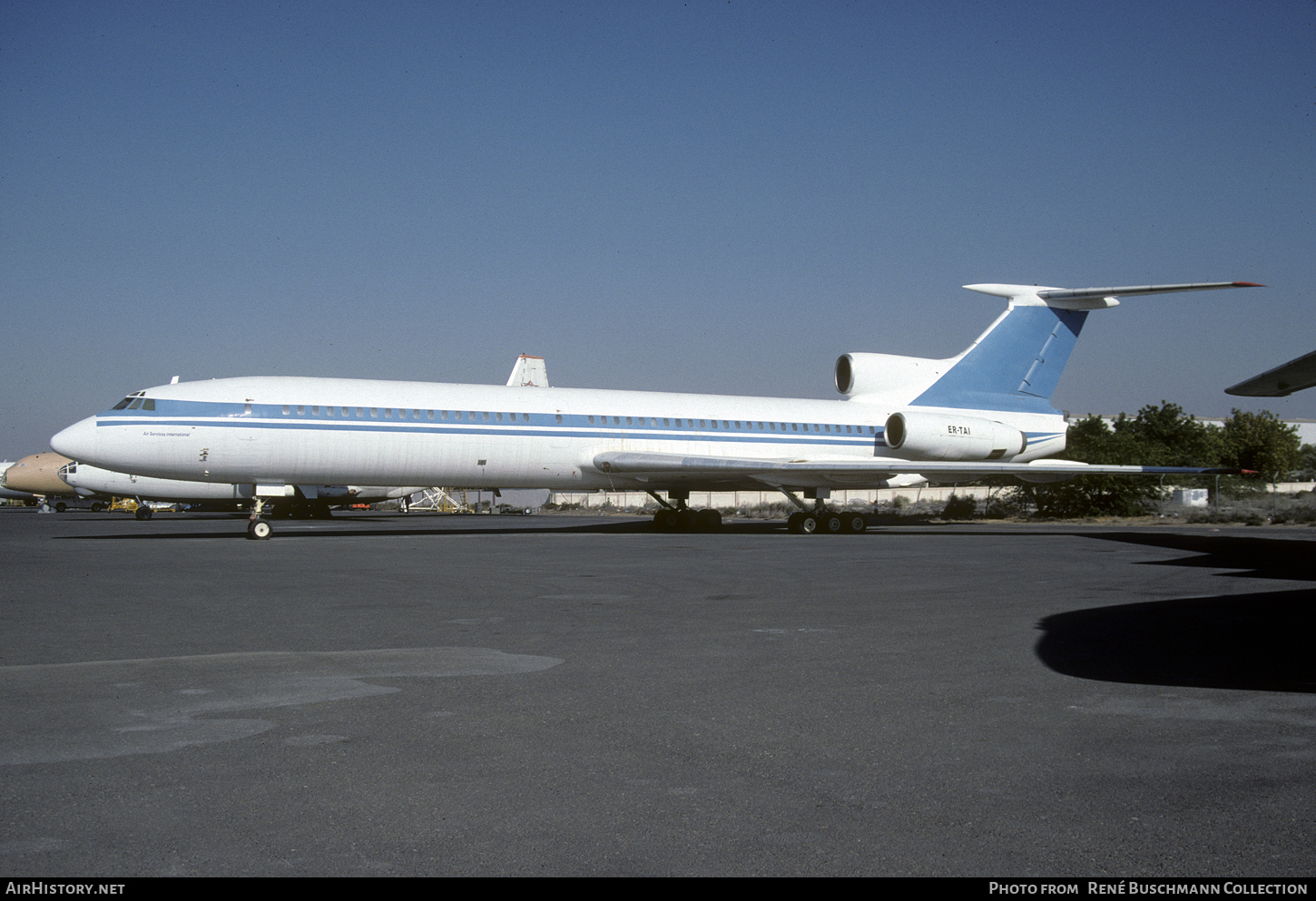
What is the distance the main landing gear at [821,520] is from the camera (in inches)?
1022

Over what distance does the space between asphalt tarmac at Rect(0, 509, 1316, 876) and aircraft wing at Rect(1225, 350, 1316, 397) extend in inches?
260

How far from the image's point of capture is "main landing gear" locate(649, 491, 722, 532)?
1087 inches

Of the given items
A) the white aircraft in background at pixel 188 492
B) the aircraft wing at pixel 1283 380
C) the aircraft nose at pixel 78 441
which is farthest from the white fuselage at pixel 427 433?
the white aircraft in background at pixel 188 492

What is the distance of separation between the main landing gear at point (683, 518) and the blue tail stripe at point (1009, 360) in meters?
7.19

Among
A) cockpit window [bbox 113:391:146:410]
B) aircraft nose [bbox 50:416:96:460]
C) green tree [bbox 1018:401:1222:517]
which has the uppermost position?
cockpit window [bbox 113:391:146:410]

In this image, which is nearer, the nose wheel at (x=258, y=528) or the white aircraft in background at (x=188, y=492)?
the nose wheel at (x=258, y=528)

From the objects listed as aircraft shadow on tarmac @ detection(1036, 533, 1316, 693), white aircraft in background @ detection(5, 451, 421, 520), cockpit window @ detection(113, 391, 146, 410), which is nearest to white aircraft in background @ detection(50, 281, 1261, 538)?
cockpit window @ detection(113, 391, 146, 410)

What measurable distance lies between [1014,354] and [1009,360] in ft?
0.74

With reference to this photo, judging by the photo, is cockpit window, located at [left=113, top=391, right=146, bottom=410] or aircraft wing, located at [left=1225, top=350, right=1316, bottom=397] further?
cockpit window, located at [left=113, top=391, right=146, bottom=410]

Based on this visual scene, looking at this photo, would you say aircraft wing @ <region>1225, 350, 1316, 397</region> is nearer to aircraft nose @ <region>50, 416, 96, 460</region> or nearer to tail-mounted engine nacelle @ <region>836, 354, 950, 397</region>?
tail-mounted engine nacelle @ <region>836, 354, 950, 397</region>

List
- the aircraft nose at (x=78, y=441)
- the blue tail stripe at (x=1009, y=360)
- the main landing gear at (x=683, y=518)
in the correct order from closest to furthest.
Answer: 1. the aircraft nose at (x=78, y=441)
2. the main landing gear at (x=683, y=518)
3. the blue tail stripe at (x=1009, y=360)

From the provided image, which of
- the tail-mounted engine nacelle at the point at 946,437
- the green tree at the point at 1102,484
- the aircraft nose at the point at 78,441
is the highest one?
the aircraft nose at the point at 78,441

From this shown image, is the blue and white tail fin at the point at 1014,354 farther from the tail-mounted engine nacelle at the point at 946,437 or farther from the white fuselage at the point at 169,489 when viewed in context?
the white fuselage at the point at 169,489

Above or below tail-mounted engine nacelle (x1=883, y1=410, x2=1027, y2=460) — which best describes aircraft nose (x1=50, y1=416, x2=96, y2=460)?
above
